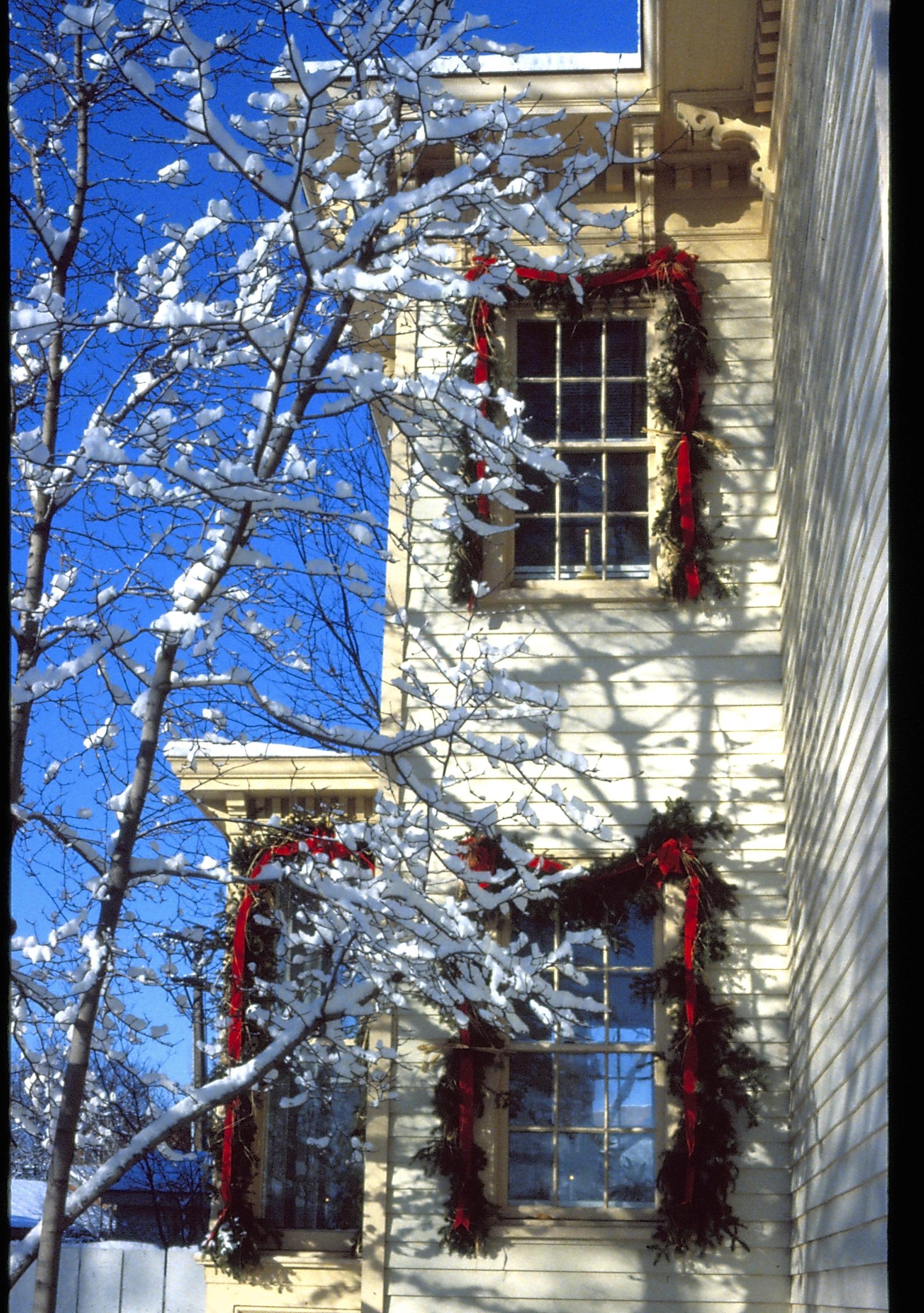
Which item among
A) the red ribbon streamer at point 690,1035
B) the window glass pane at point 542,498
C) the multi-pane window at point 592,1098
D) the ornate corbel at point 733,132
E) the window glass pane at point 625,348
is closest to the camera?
the red ribbon streamer at point 690,1035

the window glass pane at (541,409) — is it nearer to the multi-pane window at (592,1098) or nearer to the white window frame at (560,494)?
the white window frame at (560,494)

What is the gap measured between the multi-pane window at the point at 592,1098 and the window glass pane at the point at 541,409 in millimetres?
2656

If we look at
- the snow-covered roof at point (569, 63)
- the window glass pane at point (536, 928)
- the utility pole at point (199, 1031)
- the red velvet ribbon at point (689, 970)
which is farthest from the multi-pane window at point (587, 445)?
the utility pole at point (199, 1031)

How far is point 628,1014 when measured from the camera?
6613mm

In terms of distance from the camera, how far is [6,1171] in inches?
48.6

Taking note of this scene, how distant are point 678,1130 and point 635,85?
5489mm

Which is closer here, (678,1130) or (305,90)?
(305,90)

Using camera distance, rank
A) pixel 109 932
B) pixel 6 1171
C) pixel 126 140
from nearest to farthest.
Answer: pixel 6 1171 < pixel 109 932 < pixel 126 140

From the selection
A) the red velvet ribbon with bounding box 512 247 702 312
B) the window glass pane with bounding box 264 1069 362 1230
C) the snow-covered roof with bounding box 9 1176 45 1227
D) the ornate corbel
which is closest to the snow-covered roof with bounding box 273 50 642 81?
the ornate corbel

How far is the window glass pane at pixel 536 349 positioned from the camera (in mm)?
7664

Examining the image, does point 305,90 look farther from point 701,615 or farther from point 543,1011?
point 701,615

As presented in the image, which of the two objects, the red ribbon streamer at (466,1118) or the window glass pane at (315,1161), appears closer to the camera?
the red ribbon streamer at (466,1118)

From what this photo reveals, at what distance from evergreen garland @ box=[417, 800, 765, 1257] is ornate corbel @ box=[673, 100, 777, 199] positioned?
3.35 metres


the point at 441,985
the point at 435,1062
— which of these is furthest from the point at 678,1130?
the point at 441,985
